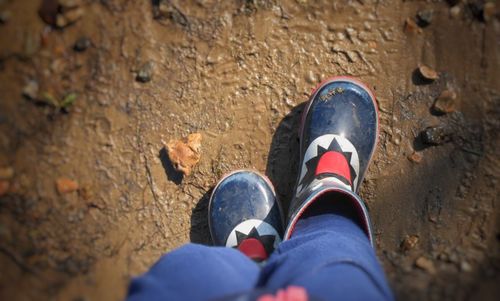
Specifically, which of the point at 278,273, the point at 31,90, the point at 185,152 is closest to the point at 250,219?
the point at 185,152

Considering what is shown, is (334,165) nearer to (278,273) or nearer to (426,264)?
(426,264)

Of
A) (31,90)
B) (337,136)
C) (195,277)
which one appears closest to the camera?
(195,277)

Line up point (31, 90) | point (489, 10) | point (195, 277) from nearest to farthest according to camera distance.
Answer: point (195, 277) < point (489, 10) < point (31, 90)

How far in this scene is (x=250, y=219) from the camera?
1676 mm

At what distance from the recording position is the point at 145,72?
5.13ft

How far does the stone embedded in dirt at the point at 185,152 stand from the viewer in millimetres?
1564

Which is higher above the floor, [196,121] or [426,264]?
[196,121]

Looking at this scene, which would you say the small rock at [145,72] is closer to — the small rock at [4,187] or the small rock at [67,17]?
→ the small rock at [67,17]

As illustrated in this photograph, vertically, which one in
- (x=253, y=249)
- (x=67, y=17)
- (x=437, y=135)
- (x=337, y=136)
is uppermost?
(x=67, y=17)

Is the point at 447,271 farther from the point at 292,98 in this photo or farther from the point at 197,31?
the point at 197,31

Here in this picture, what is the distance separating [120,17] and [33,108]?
1.51 feet

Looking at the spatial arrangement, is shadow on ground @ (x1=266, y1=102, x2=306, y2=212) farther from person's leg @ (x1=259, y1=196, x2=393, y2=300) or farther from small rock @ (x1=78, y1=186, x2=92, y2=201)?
small rock @ (x1=78, y1=186, x2=92, y2=201)

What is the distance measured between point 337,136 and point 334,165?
12 centimetres

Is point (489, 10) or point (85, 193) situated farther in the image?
point (85, 193)
